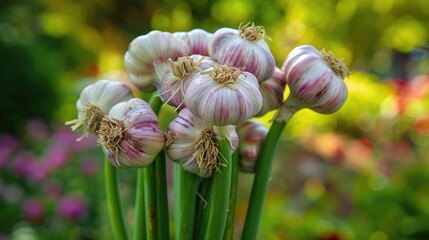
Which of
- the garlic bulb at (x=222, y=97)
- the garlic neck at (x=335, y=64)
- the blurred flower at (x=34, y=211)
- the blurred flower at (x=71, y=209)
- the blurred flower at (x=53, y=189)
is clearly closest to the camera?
the garlic bulb at (x=222, y=97)

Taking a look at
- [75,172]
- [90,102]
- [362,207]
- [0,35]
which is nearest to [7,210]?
[75,172]

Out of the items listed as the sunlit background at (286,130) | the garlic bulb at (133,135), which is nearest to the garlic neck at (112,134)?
the garlic bulb at (133,135)

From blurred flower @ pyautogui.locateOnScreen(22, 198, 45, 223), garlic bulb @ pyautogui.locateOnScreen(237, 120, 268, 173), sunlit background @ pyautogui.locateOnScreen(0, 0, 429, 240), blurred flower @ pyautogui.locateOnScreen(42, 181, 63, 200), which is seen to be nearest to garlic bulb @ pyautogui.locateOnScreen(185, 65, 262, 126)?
garlic bulb @ pyautogui.locateOnScreen(237, 120, 268, 173)

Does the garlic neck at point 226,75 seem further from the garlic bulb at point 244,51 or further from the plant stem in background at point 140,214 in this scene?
the plant stem in background at point 140,214

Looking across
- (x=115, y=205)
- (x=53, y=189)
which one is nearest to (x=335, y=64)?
(x=115, y=205)

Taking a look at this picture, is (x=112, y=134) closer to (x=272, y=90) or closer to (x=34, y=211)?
(x=272, y=90)

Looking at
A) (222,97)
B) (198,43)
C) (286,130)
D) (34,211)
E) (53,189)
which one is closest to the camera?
(222,97)

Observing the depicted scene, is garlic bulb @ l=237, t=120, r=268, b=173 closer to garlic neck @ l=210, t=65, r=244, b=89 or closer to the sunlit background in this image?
garlic neck @ l=210, t=65, r=244, b=89
